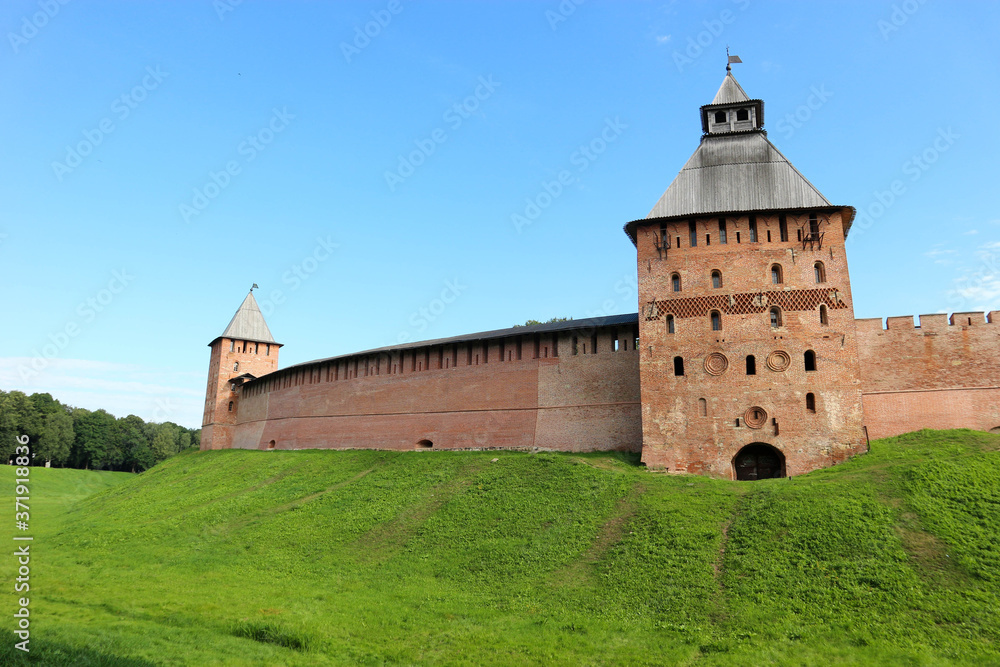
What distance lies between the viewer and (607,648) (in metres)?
10.2

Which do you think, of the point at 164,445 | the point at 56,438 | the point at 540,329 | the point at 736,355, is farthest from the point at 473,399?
the point at 164,445

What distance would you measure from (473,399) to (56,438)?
47396 mm

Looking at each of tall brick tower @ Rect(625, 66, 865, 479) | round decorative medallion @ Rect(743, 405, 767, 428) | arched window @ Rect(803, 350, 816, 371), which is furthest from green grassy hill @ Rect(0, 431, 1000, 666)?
arched window @ Rect(803, 350, 816, 371)

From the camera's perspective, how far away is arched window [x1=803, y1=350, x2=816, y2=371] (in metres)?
Answer: 18.8

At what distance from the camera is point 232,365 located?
135 feet

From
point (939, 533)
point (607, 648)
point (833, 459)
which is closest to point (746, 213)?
point (833, 459)

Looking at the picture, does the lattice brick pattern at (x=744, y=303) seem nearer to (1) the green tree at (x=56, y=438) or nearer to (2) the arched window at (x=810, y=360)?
(2) the arched window at (x=810, y=360)

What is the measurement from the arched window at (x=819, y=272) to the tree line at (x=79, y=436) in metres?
48.2

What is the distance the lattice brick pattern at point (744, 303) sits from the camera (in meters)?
19.2

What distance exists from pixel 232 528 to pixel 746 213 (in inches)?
708

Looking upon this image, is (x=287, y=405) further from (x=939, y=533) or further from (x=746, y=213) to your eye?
(x=939, y=533)

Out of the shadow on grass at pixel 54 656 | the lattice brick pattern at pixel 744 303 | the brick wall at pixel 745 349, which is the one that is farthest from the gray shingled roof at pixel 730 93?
the shadow on grass at pixel 54 656

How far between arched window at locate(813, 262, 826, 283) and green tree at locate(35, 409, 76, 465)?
5770 centimetres

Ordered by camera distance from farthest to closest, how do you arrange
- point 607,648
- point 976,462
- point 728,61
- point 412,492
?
point 728,61 < point 412,492 < point 976,462 < point 607,648
